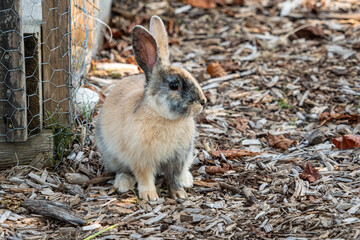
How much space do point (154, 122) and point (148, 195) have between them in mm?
620

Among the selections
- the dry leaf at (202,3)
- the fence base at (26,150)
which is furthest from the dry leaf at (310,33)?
the fence base at (26,150)

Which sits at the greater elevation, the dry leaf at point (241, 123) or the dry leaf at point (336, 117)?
the dry leaf at point (336, 117)

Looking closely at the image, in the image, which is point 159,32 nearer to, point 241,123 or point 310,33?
point 241,123

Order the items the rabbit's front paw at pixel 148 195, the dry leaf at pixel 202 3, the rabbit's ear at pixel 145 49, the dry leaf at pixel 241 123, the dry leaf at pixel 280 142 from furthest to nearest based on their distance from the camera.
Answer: the dry leaf at pixel 202 3, the dry leaf at pixel 241 123, the dry leaf at pixel 280 142, the rabbit's front paw at pixel 148 195, the rabbit's ear at pixel 145 49

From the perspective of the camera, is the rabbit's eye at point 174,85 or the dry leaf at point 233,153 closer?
the rabbit's eye at point 174,85

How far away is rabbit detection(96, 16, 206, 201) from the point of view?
4074 mm

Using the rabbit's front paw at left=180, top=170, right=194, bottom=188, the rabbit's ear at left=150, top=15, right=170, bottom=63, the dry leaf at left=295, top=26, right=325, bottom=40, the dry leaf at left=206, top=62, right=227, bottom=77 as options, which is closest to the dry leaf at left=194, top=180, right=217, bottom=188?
the rabbit's front paw at left=180, top=170, right=194, bottom=188

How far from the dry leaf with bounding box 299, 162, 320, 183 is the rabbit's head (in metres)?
1.09

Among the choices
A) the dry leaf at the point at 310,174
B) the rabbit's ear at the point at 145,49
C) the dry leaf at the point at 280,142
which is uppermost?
the rabbit's ear at the point at 145,49

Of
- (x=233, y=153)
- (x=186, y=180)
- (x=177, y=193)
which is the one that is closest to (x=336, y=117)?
(x=233, y=153)

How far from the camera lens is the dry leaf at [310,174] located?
433 cm

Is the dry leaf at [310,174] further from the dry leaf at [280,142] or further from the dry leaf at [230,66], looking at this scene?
the dry leaf at [230,66]

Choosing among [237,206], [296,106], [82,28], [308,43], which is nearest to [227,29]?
[308,43]

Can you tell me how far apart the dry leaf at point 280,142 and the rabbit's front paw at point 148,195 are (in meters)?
1.48
